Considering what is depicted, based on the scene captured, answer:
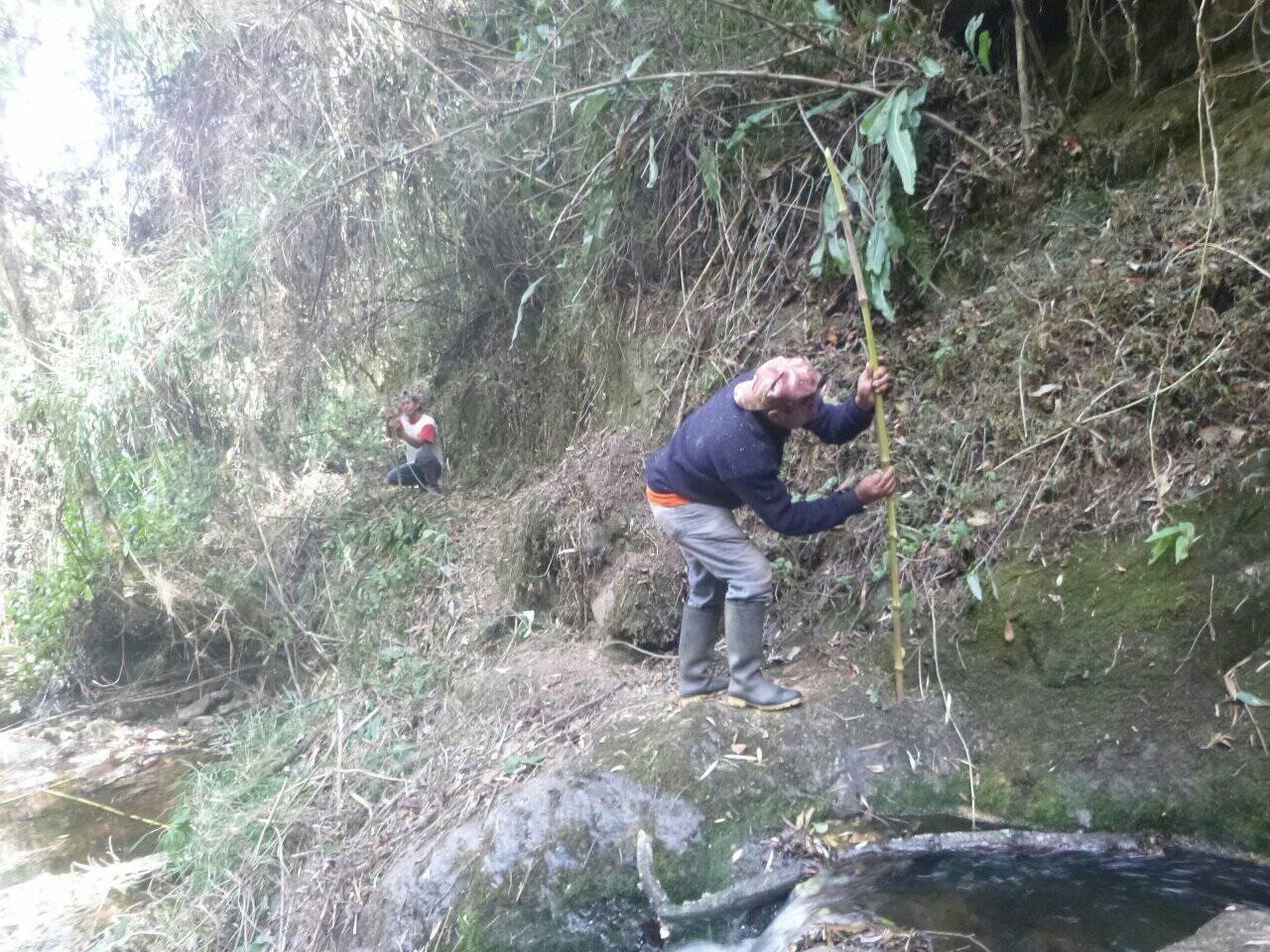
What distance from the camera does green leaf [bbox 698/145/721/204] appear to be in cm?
546

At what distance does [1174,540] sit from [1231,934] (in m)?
1.39

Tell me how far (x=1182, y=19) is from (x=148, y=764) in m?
9.27

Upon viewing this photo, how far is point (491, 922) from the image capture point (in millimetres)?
3807

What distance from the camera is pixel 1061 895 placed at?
3.12 metres

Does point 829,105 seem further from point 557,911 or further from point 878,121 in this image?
point 557,911

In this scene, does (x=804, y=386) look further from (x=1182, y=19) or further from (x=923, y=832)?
(x=1182, y=19)

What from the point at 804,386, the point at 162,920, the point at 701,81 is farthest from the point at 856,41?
the point at 162,920

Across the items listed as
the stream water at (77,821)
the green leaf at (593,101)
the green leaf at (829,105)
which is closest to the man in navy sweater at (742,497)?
the green leaf at (829,105)

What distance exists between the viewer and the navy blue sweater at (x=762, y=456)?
3701 mm

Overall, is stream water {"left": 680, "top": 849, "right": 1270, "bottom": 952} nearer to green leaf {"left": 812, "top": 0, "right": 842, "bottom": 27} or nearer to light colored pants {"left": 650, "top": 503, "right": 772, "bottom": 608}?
light colored pants {"left": 650, "top": 503, "right": 772, "bottom": 608}

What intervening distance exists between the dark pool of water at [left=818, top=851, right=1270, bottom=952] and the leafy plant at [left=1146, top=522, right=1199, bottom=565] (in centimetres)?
107

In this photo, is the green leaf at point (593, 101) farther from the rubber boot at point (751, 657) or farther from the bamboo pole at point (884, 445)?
the rubber boot at point (751, 657)

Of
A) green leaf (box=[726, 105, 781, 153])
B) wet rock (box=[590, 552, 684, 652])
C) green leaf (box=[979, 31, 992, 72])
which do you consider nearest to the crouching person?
wet rock (box=[590, 552, 684, 652])

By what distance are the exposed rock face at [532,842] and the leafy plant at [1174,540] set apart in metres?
2.12
